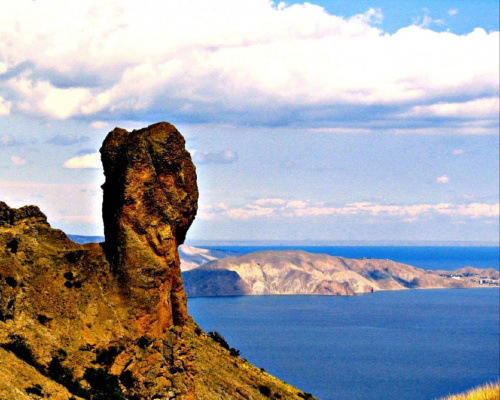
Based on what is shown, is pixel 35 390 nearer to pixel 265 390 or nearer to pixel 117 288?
pixel 117 288

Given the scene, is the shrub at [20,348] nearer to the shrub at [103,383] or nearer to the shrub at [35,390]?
the shrub at [103,383]

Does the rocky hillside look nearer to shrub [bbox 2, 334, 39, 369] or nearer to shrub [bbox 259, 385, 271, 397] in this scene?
shrub [bbox 2, 334, 39, 369]

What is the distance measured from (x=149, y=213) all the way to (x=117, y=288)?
511 centimetres

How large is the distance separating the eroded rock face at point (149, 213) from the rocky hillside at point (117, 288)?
0.21ft

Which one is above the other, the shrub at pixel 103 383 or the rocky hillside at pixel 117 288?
the rocky hillside at pixel 117 288

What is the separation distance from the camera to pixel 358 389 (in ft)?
436

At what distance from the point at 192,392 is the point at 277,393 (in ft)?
45.1

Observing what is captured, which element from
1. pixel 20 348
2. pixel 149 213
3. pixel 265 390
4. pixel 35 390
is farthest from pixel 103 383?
pixel 265 390

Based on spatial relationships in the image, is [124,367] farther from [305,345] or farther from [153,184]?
[305,345]

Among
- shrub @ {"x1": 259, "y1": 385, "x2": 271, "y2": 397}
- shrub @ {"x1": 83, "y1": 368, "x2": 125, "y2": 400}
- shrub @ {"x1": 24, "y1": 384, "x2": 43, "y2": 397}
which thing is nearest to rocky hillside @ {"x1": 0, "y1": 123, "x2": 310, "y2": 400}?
shrub @ {"x1": 83, "y1": 368, "x2": 125, "y2": 400}

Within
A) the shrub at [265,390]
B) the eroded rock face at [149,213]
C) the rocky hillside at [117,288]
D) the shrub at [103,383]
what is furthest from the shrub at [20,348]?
the shrub at [265,390]

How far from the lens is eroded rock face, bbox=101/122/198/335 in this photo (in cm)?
4384

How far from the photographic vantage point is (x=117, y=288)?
4344cm

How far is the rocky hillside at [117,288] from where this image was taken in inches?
1563
